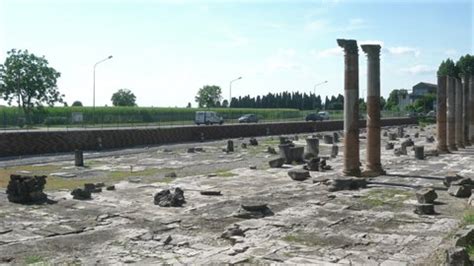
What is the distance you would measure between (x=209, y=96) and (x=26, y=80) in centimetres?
5933

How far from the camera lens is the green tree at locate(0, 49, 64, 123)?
7225cm

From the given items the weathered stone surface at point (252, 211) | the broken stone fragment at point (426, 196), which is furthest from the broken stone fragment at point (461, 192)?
the weathered stone surface at point (252, 211)

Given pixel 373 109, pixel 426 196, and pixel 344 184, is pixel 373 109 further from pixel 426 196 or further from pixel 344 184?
pixel 426 196

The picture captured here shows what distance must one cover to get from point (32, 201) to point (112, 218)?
3.46 m

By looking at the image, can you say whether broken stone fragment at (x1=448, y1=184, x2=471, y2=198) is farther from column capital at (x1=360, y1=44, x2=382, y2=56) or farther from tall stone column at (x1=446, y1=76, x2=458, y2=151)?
tall stone column at (x1=446, y1=76, x2=458, y2=151)

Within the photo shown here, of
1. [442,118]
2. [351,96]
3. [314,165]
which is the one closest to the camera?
[351,96]

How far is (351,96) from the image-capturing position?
20.2m

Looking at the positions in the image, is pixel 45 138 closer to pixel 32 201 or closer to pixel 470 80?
pixel 32 201

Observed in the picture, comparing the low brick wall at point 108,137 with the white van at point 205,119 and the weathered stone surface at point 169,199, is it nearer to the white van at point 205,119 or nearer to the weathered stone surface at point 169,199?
the white van at point 205,119

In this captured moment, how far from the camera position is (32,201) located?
49.4 ft

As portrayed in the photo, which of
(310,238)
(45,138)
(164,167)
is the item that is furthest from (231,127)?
(310,238)

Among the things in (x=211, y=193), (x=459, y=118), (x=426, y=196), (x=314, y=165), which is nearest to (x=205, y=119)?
(x=459, y=118)

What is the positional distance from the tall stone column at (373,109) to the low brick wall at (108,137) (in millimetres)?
19908

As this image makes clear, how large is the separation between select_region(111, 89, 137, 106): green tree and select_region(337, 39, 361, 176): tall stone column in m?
115
